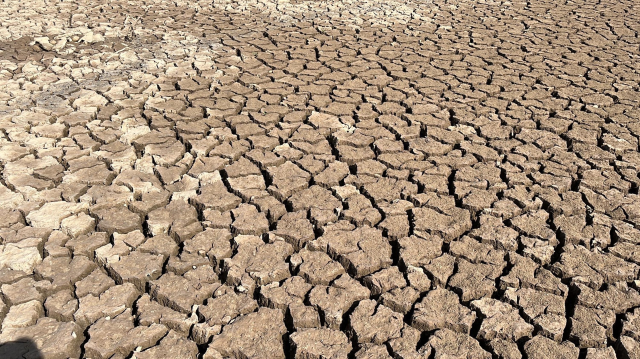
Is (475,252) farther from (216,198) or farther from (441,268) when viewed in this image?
(216,198)

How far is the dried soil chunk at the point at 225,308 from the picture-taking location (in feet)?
7.01

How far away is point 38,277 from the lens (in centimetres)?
235

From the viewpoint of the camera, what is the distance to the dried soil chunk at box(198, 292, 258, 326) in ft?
7.01

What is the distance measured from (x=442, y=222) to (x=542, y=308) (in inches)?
26.1

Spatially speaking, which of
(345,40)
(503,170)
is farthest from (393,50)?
(503,170)

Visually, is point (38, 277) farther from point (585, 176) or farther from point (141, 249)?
point (585, 176)

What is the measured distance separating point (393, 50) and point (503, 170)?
2270mm

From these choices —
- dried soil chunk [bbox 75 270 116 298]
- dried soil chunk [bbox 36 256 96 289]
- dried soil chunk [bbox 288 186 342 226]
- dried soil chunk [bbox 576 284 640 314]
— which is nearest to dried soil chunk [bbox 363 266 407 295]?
dried soil chunk [bbox 288 186 342 226]

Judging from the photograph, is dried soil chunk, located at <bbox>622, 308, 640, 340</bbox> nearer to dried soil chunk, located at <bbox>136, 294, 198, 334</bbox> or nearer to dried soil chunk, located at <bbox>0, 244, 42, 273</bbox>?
dried soil chunk, located at <bbox>136, 294, 198, 334</bbox>

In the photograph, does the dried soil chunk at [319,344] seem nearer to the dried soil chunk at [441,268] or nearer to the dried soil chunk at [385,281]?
the dried soil chunk at [385,281]

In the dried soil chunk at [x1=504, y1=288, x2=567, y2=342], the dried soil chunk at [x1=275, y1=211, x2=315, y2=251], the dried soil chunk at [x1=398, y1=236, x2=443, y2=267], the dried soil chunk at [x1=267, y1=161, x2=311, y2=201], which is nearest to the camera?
the dried soil chunk at [x1=504, y1=288, x2=567, y2=342]

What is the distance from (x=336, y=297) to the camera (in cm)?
224

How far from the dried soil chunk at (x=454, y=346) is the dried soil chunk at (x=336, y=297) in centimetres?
34

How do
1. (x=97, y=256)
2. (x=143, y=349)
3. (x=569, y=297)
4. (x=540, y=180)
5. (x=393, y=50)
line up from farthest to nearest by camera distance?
1. (x=393, y=50)
2. (x=540, y=180)
3. (x=97, y=256)
4. (x=569, y=297)
5. (x=143, y=349)
